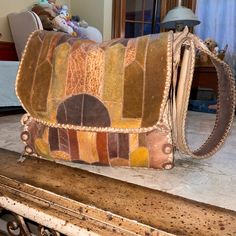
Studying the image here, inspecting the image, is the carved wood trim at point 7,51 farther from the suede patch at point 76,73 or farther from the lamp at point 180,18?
the suede patch at point 76,73

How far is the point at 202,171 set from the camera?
19.7 inches

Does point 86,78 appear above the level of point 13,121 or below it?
above

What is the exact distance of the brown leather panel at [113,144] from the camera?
0.46 meters

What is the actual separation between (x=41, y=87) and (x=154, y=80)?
0.19m

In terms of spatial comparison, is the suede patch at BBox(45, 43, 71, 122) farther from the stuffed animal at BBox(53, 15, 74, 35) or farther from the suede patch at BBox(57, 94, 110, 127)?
the stuffed animal at BBox(53, 15, 74, 35)

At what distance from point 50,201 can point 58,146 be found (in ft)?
0.45

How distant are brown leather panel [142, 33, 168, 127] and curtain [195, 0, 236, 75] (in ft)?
7.16

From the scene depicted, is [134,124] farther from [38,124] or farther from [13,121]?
[13,121]

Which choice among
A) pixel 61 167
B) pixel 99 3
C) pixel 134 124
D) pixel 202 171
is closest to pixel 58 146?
pixel 61 167

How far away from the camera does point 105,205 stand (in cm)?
35

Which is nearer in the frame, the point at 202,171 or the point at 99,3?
the point at 202,171

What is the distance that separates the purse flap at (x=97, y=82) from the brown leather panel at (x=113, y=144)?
0.05ft

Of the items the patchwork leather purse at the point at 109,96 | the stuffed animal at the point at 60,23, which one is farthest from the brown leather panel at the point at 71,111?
the stuffed animal at the point at 60,23

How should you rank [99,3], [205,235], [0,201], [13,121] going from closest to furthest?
[205,235], [0,201], [13,121], [99,3]
